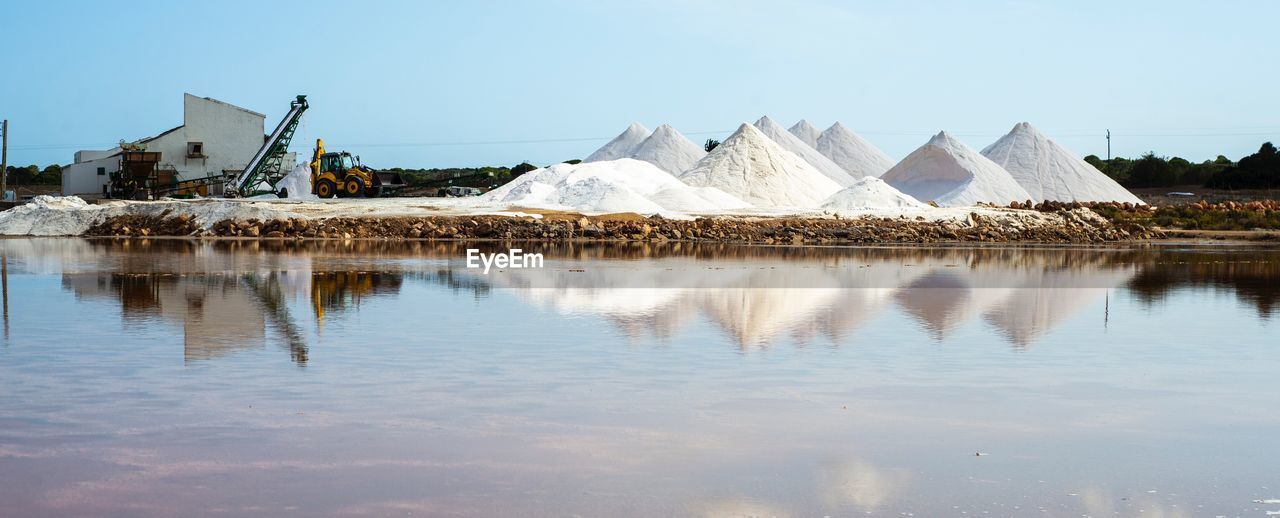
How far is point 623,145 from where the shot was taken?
6025 centimetres

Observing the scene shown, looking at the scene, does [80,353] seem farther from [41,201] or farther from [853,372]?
[41,201]

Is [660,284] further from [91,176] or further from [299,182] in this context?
[91,176]

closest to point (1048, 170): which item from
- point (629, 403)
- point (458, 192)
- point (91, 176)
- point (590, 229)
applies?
point (458, 192)

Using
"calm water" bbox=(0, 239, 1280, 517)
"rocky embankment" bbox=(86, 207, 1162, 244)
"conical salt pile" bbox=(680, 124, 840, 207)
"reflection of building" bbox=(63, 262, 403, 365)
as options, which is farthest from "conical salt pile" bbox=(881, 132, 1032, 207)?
"reflection of building" bbox=(63, 262, 403, 365)

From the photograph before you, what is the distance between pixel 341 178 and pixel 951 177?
24.4m

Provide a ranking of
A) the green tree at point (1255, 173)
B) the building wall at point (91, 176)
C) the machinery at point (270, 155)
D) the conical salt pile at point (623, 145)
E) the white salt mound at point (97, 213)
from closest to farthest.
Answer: the white salt mound at point (97, 213), the machinery at point (270, 155), the building wall at point (91, 176), the conical salt pile at point (623, 145), the green tree at point (1255, 173)

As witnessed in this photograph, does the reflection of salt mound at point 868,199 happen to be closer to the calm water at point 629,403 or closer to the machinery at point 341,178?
the machinery at point 341,178

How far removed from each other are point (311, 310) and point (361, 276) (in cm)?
413

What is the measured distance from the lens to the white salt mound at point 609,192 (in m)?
31.5

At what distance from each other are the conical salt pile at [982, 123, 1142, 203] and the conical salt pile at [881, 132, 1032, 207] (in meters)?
1.80

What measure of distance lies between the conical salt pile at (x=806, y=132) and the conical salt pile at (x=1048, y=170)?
12.2 metres

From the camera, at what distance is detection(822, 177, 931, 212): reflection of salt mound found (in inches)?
1325

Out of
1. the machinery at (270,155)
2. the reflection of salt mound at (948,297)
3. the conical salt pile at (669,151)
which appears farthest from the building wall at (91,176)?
the reflection of salt mound at (948,297)

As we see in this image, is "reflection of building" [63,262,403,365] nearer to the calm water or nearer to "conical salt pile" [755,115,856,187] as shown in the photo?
the calm water
